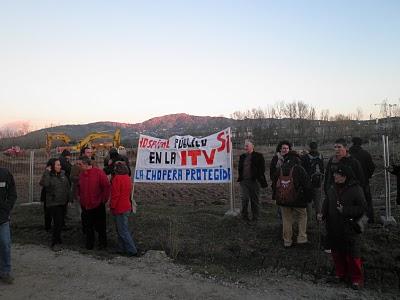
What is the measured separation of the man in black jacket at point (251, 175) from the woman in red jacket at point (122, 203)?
8.38ft

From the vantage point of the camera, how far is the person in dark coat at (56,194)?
27.6ft

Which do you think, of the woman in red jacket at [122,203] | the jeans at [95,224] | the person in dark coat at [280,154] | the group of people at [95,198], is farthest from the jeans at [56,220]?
the person in dark coat at [280,154]

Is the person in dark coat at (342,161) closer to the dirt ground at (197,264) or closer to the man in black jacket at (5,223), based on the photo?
the dirt ground at (197,264)

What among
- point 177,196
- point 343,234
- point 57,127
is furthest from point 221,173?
point 57,127

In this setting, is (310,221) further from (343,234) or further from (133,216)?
(133,216)

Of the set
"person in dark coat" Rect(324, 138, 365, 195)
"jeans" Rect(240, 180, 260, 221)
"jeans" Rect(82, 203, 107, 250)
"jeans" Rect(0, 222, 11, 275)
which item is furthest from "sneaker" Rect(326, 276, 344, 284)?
"jeans" Rect(0, 222, 11, 275)

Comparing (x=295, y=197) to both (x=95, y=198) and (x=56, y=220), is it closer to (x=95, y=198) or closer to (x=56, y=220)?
(x=95, y=198)

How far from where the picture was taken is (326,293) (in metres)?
5.81

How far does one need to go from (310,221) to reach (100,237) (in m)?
4.45

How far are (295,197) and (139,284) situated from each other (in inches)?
121

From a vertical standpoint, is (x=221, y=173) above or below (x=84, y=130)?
below

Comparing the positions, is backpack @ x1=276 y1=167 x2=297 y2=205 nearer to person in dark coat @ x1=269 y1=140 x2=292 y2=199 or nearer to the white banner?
person in dark coat @ x1=269 y1=140 x2=292 y2=199

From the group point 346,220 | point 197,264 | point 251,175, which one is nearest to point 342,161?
point 346,220

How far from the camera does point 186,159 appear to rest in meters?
10.6
